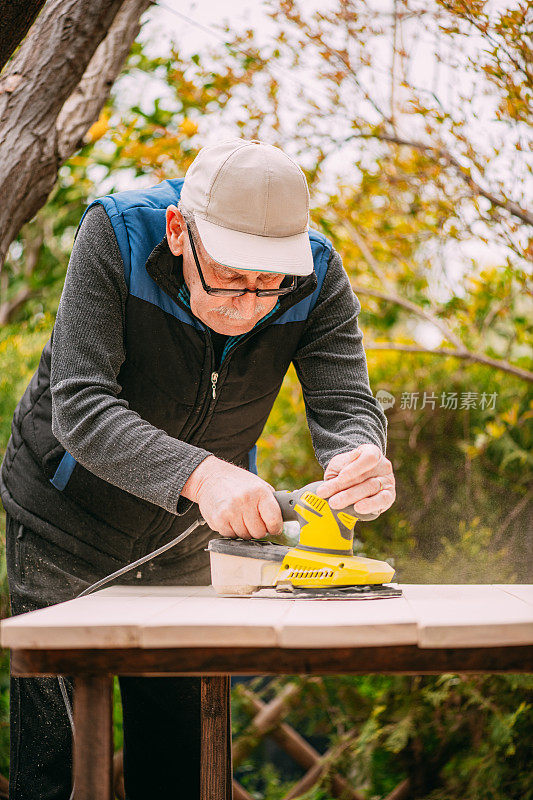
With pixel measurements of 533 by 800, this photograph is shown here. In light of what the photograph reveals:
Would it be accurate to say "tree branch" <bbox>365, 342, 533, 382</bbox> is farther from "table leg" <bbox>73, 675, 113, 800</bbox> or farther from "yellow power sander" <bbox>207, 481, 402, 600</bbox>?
"table leg" <bbox>73, 675, 113, 800</bbox>

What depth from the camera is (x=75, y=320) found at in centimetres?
132

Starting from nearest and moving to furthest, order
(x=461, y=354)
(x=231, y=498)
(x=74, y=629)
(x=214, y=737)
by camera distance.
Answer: (x=74, y=629), (x=231, y=498), (x=214, y=737), (x=461, y=354)

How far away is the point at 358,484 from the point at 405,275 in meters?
1.68

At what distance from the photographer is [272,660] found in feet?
3.02

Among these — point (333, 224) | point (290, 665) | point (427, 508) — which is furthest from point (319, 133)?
point (290, 665)

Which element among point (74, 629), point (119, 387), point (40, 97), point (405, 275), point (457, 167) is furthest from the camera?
point (405, 275)

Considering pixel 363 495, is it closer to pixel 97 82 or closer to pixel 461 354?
pixel 461 354

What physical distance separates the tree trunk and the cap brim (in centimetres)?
73

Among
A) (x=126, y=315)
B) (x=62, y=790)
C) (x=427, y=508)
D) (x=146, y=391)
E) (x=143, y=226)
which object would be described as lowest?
(x=427, y=508)

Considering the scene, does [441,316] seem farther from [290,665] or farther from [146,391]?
[290,665]

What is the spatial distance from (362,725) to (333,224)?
1859mm

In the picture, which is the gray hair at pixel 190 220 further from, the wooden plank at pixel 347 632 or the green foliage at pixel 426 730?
the green foliage at pixel 426 730

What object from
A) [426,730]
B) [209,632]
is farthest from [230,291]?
[426,730]

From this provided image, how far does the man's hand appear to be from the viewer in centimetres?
128
